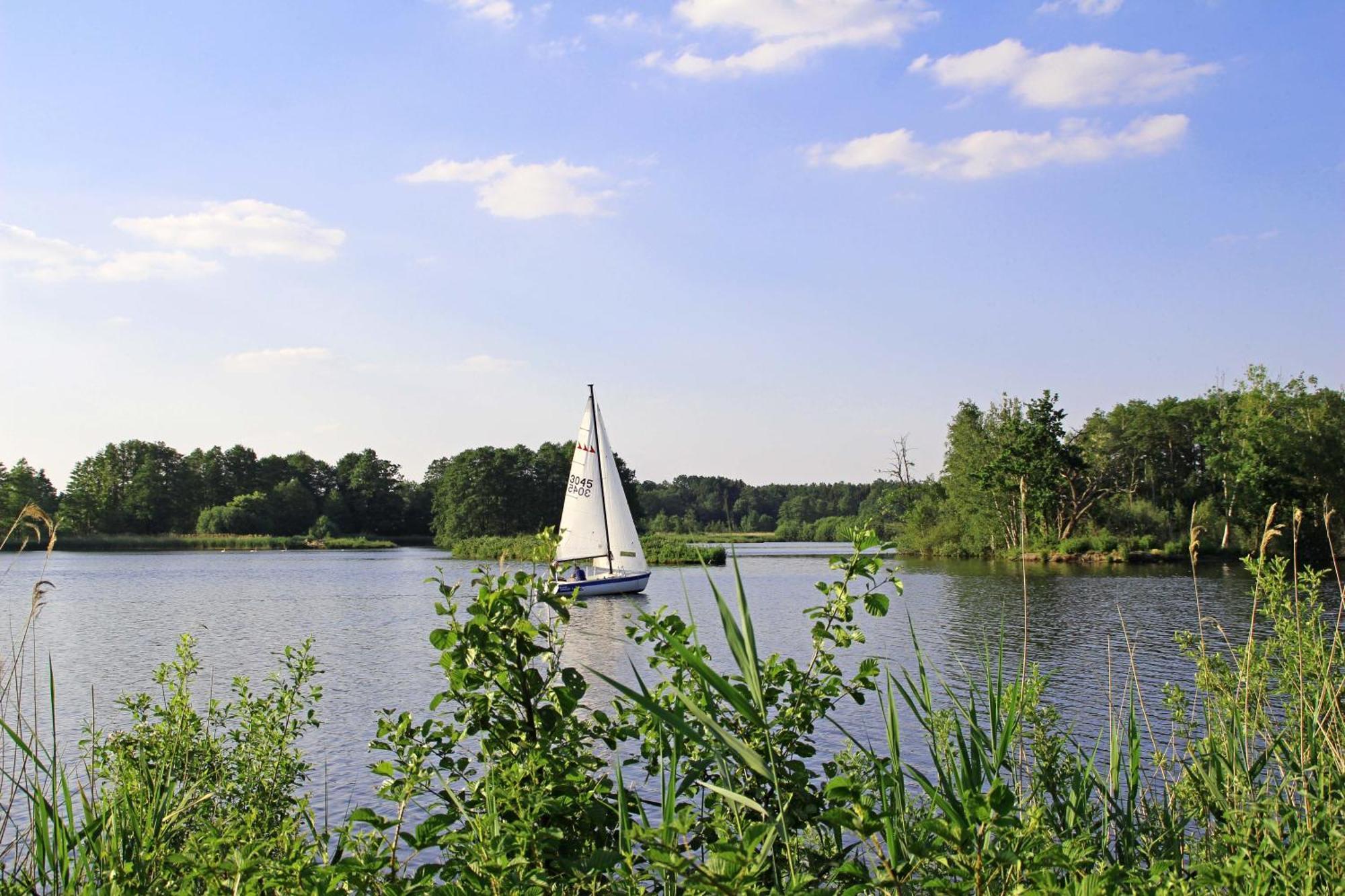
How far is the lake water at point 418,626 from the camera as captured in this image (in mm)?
13586

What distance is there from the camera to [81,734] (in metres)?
11.9

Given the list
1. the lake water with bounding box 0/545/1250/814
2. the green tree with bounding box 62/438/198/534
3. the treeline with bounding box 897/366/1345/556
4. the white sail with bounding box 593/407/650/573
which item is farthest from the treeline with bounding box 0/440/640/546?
the white sail with bounding box 593/407/650/573

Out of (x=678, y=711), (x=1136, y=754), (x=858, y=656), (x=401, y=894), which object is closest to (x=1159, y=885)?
(x=1136, y=754)

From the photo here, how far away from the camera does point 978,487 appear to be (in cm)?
5538

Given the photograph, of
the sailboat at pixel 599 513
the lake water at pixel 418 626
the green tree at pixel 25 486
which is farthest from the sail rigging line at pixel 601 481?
the green tree at pixel 25 486

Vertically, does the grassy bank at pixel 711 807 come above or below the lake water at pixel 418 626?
above

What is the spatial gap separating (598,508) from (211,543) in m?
59.5

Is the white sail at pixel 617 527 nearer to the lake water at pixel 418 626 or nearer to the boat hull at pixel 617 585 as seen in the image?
the boat hull at pixel 617 585

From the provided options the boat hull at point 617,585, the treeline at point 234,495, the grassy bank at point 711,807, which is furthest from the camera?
the treeline at point 234,495

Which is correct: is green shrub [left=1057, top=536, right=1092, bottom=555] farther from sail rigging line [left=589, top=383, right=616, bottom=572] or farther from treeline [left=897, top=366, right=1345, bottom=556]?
sail rigging line [left=589, top=383, right=616, bottom=572]

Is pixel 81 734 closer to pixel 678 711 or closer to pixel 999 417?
pixel 678 711

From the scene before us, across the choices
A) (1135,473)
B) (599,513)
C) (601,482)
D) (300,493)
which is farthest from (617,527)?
(300,493)

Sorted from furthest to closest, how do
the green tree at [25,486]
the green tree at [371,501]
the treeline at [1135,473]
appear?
the green tree at [371,501] < the green tree at [25,486] < the treeline at [1135,473]

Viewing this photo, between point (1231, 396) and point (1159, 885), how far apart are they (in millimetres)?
69174
